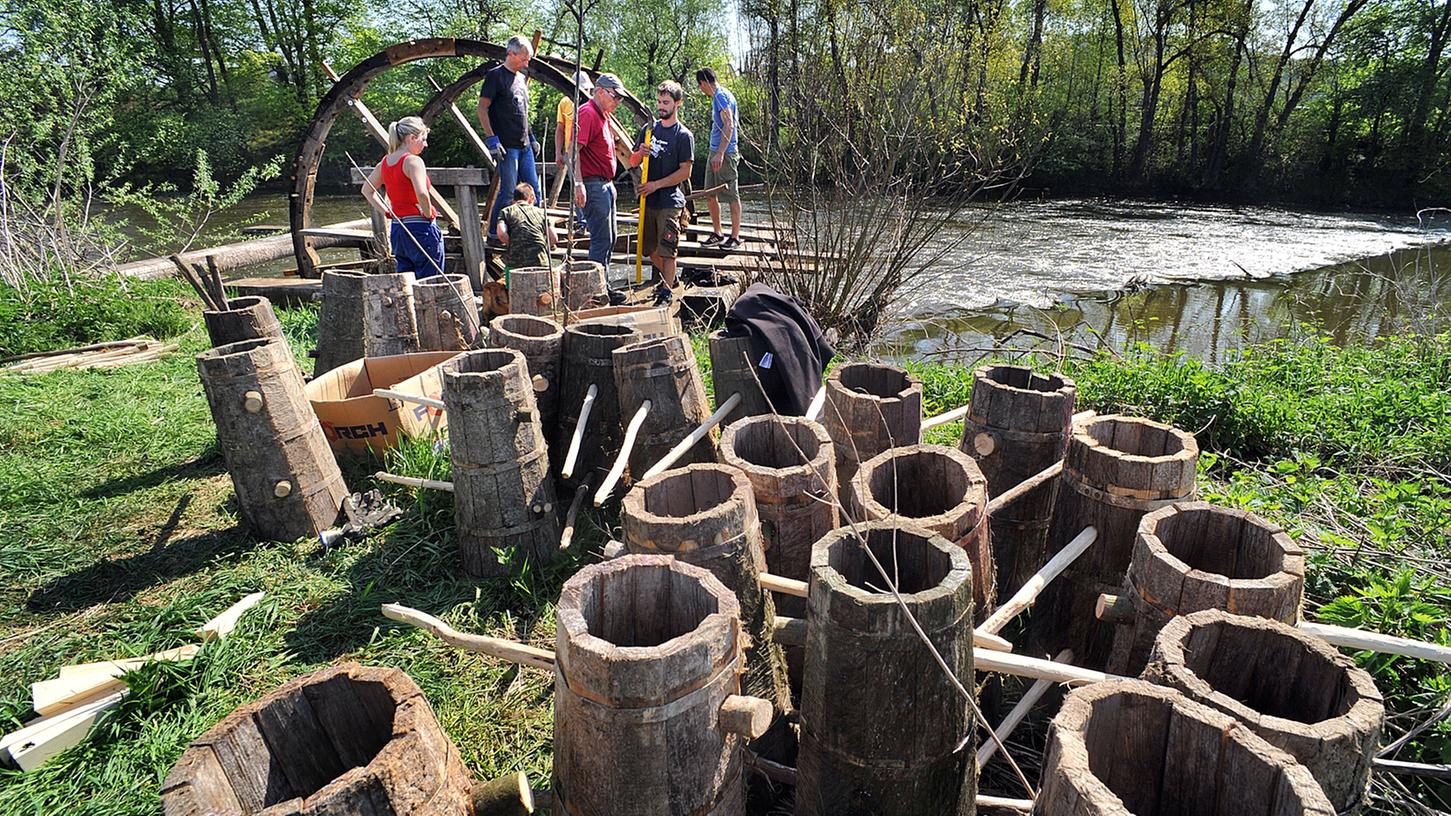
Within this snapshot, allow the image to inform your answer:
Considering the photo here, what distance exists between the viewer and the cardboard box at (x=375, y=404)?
4328 mm

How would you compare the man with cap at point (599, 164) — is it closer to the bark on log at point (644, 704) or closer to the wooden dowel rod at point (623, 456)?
the wooden dowel rod at point (623, 456)

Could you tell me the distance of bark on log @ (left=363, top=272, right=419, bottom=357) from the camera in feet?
15.8

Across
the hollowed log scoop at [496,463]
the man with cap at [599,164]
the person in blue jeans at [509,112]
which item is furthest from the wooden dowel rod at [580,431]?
the person in blue jeans at [509,112]

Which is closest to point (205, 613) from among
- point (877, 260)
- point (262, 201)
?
point (877, 260)

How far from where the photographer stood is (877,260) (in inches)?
266

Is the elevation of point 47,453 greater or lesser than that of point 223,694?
greater

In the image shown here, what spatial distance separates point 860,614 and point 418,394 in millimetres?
3476

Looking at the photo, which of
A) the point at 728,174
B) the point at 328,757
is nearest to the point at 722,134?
the point at 728,174

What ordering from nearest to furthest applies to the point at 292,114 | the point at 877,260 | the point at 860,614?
the point at 860,614
the point at 877,260
the point at 292,114

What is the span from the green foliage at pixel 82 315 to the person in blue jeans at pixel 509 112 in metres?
3.59

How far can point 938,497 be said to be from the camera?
2469 millimetres

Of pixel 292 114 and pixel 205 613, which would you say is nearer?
pixel 205 613

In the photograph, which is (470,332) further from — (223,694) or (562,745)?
(562,745)

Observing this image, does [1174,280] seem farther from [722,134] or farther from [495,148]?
[495,148]
